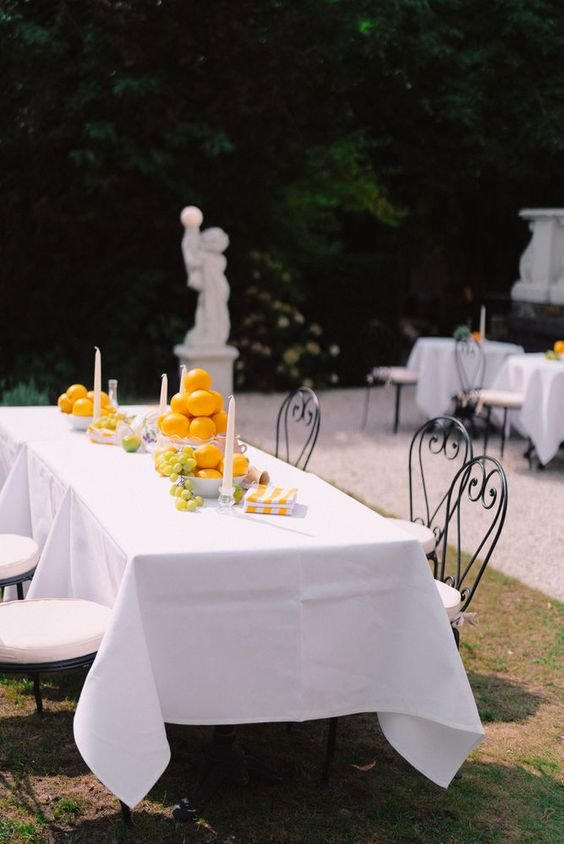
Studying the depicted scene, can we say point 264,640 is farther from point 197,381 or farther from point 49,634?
point 197,381

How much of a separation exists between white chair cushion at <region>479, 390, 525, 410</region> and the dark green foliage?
3.95m

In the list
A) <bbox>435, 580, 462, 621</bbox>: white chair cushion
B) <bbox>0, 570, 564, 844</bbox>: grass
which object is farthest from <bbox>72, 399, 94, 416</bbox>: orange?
<bbox>435, 580, 462, 621</bbox>: white chair cushion

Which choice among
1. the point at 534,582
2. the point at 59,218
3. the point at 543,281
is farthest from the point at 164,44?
the point at 534,582

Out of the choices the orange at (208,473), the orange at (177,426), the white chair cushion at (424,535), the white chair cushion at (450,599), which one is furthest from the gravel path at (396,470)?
the orange at (208,473)

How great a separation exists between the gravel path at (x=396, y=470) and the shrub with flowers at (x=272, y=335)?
37 centimetres

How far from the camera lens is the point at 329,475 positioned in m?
8.32

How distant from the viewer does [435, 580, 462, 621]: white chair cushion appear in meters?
3.72

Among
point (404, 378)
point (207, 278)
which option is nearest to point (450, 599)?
point (404, 378)

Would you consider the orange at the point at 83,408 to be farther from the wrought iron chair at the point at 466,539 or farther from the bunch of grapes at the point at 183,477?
the wrought iron chair at the point at 466,539

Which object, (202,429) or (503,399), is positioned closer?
(202,429)

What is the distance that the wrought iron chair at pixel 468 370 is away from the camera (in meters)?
9.51

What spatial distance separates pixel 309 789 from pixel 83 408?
2255mm

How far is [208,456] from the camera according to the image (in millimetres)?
3664

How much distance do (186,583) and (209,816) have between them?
818 mm
